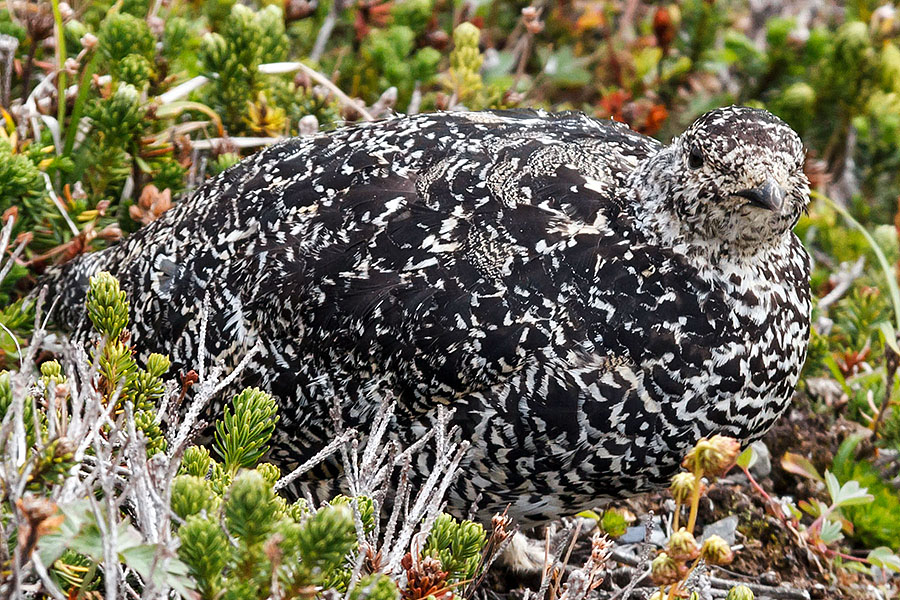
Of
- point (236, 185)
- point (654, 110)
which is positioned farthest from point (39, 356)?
point (654, 110)

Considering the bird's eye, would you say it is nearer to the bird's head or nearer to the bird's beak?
the bird's head

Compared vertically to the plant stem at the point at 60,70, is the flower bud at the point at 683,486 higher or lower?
lower

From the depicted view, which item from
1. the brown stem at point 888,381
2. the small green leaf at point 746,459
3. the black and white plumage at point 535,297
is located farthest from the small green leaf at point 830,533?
the black and white plumage at point 535,297

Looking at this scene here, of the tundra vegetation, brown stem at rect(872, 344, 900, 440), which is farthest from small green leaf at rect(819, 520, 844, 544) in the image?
brown stem at rect(872, 344, 900, 440)

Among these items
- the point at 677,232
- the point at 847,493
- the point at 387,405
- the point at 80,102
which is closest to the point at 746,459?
the point at 847,493

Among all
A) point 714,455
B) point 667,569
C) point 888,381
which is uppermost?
point 714,455

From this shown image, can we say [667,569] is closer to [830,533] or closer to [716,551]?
[716,551]

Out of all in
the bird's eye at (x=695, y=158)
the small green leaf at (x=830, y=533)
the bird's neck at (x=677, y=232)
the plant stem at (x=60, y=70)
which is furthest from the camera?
the plant stem at (x=60, y=70)

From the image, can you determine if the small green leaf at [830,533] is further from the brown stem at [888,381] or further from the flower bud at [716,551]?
the flower bud at [716,551]

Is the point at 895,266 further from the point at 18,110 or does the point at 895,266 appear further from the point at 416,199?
the point at 18,110
